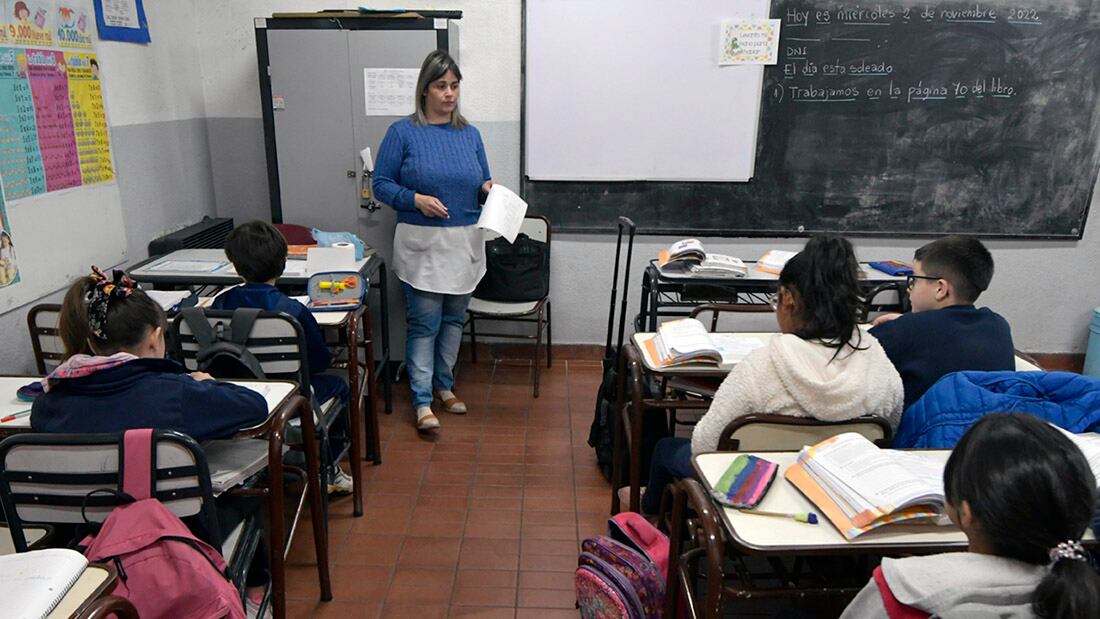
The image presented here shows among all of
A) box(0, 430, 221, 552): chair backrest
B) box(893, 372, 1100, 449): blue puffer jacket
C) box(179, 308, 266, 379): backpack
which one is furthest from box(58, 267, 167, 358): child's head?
box(893, 372, 1100, 449): blue puffer jacket

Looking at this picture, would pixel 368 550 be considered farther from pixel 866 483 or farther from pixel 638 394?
pixel 866 483

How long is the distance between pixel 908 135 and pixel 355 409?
3.16m

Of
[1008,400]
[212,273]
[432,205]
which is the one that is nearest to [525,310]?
[432,205]

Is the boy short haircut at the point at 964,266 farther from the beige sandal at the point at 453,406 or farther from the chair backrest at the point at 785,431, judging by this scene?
the beige sandal at the point at 453,406

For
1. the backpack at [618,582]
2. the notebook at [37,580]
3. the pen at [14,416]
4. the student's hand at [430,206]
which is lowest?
the backpack at [618,582]

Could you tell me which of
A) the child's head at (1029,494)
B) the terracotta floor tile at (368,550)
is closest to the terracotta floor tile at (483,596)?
the terracotta floor tile at (368,550)

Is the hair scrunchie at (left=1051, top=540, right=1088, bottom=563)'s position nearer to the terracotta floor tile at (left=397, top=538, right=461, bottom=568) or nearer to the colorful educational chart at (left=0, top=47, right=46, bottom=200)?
the terracotta floor tile at (left=397, top=538, right=461, bottom=568)

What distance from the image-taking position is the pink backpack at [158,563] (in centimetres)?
130

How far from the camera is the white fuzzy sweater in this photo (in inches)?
68.0

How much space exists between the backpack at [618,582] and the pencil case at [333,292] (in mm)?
1288

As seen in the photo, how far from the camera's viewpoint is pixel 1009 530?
1.02 metres

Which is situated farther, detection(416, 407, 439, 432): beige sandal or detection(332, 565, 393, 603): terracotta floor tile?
detection(416, 407, 439, 432): beige sandal

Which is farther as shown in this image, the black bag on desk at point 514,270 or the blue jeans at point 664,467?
the black bag on desk at point 514,270

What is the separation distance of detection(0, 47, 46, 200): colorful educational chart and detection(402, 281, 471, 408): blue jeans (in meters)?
1.42
